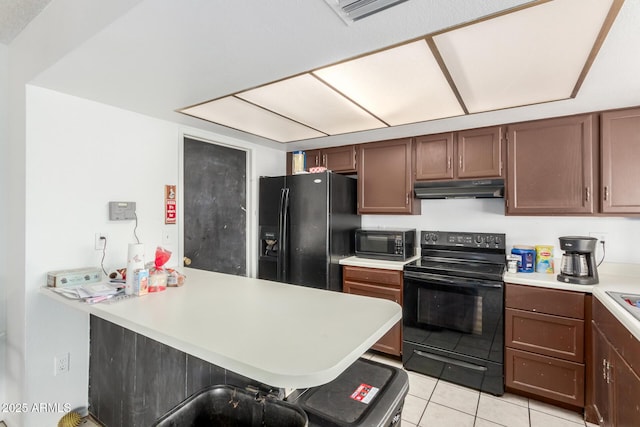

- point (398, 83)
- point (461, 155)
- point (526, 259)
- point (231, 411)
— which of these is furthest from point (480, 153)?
Result: point (231, 411)

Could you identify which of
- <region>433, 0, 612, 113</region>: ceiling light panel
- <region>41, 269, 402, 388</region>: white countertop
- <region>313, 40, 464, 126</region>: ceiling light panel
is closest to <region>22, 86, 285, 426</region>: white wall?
<region>41, 269, 402, 388</region>: white countertop

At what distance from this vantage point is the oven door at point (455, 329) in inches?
91.4

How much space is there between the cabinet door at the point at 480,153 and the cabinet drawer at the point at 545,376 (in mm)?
1435

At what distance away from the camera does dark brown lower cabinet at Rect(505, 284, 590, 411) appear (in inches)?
81.9

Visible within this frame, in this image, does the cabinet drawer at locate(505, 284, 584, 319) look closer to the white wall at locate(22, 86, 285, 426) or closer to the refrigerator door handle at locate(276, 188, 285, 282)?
the refrigerator door handle at locate(276, 188, 285, 282)

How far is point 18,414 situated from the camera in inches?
71.5

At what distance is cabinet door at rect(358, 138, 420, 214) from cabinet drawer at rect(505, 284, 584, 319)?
43.2 inches


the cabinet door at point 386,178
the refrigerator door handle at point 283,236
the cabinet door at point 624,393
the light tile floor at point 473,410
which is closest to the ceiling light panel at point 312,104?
the cabinet door at point 386,178

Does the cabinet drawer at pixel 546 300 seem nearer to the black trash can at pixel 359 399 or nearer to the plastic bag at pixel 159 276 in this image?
the black trash can at pixel 359 399

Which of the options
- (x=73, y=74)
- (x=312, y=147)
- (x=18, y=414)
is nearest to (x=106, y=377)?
(x=18, y=414)

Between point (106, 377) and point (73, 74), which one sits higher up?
point (73, 74)

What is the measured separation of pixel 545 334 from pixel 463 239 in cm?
98

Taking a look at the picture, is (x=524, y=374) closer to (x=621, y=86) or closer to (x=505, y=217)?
(x=505, y=217)

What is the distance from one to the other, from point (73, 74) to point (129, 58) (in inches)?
17.9
